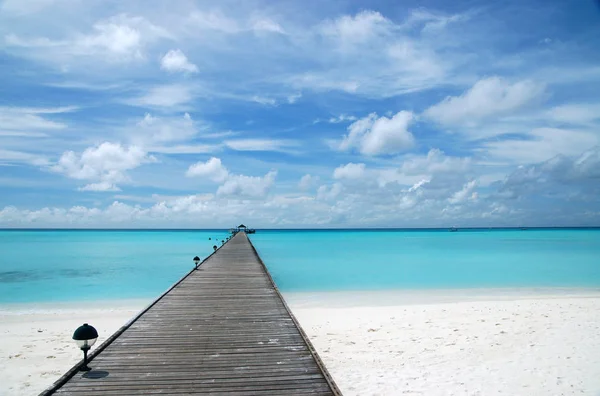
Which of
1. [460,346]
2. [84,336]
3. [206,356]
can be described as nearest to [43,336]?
[84,336]

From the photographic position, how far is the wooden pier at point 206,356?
4539mm

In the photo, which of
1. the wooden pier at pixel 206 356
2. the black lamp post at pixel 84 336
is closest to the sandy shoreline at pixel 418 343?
the wooden pier at pixel 206 356

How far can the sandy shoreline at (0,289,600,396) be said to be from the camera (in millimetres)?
6930

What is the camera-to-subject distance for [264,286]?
1166cm

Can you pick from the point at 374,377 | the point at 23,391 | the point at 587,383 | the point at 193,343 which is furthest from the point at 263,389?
the point at 587,383

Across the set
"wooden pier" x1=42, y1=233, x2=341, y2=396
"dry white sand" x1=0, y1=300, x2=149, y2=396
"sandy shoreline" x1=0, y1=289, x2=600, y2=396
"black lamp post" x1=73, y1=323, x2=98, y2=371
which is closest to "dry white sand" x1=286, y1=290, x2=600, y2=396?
"sandy shoreline" x1=0, y1=289, x2=600, y2=396

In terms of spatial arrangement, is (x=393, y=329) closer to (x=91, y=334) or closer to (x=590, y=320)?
(x=590, y=320)

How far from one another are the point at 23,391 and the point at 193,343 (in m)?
3.22

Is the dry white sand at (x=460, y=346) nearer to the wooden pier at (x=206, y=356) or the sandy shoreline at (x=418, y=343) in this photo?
the sandy shoreline at (x=418, y=343)

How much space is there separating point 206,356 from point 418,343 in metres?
5.79

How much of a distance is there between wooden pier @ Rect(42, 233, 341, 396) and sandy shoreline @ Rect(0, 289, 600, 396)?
5.37ft

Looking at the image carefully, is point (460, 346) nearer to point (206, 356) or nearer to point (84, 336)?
point (206, 356)

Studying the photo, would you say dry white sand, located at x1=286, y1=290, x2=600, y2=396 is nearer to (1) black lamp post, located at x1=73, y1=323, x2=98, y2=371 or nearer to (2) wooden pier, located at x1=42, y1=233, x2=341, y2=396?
(2) wooden pier, located at x1=42, y1=233, x2=341, y2=396

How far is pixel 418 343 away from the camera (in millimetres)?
9406
